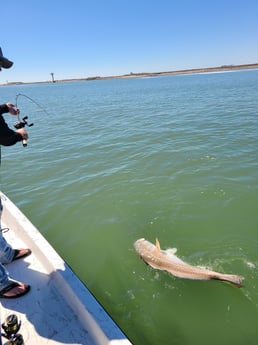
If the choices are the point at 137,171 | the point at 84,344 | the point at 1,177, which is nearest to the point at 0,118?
the point at 84,344

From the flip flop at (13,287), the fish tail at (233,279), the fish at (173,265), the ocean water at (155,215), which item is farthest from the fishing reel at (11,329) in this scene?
the fish tail at (233,279)

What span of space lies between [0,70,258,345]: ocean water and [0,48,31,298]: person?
1.44m

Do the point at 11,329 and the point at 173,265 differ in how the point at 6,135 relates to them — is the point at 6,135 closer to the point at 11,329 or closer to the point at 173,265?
the point at 11,329

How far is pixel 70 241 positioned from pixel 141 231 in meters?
1.72

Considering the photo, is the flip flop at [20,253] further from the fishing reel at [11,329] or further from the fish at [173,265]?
the fish at [173,265]

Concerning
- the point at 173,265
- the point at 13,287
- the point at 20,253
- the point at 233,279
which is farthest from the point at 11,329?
the point at 233,279

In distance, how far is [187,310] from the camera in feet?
15.2

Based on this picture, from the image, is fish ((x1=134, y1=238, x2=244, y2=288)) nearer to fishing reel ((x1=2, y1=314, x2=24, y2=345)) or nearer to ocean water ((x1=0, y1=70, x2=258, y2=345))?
ocean water ((x1=0, y1=70, x2=258, y2=345))

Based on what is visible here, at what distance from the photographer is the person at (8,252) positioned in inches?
142

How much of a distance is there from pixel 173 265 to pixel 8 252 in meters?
2.86

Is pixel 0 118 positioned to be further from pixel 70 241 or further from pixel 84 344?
pixel 70 241

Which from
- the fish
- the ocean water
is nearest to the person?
the ocean water

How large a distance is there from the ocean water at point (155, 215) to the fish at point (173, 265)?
0.21m

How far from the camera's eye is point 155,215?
23.6ft
